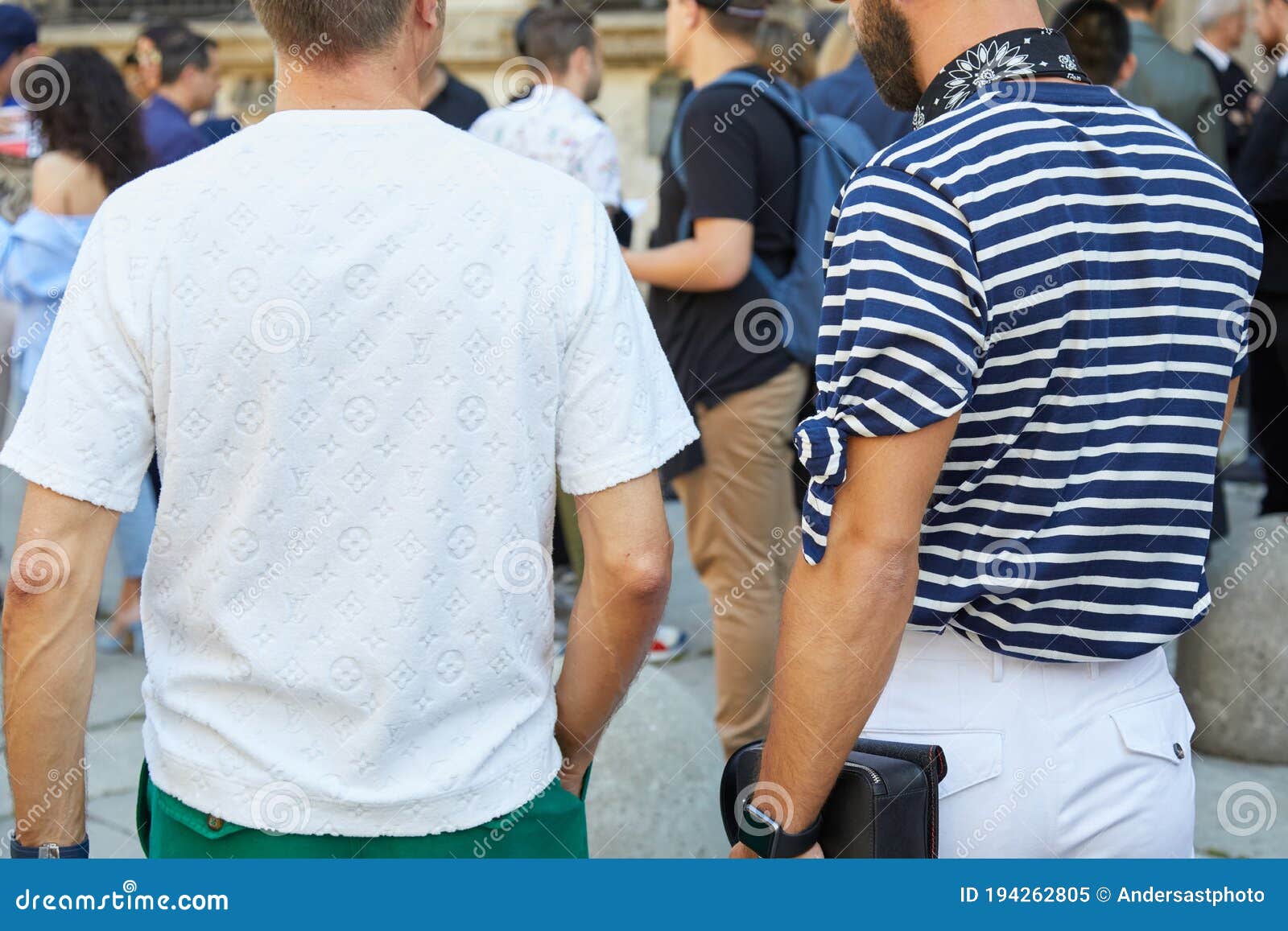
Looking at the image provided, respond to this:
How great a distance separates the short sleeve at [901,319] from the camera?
5.10 ft

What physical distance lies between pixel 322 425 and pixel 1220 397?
1.10 meters

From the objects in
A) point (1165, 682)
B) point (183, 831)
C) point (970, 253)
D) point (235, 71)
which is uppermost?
point (970, 253)

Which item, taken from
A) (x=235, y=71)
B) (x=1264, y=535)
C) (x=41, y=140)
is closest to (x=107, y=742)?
(x=41, y=140)

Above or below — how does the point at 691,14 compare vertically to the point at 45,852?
above

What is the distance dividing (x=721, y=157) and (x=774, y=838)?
221 centimetres

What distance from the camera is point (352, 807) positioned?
1.63m

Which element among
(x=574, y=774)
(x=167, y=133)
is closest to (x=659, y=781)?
(x=574, y=774)

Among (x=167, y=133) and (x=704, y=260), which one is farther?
(x=167, y=133)

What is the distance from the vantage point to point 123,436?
1.61 meters

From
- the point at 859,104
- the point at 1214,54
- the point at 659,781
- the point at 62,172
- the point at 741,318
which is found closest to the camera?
the point at 659,781

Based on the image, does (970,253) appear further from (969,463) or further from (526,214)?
(526,214)

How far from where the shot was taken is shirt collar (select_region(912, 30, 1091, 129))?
5.63 ft

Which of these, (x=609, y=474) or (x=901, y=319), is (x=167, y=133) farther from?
(x=901, y=319)

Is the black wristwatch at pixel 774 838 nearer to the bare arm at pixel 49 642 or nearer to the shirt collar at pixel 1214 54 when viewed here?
the bare arm at pixel 49 642
